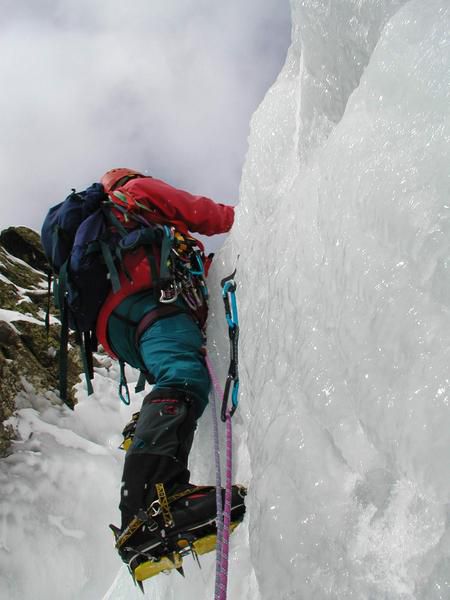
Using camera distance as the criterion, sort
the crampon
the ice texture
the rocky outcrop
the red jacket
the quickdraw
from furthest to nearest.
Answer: the rocky outcrop, the red jacket, the quickdraw, the crampon, the ice texture

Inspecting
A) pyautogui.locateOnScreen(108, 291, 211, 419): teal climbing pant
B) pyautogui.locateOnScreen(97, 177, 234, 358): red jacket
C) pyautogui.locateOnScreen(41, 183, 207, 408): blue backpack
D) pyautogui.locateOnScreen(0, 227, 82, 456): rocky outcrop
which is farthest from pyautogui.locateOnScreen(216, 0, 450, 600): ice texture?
pyautogui.locateOnScreen(0, 227, 82, 456): rocky outcrop

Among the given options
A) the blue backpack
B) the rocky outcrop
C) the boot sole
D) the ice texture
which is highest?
the rocky outcrop

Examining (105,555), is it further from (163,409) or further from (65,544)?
(163,409)

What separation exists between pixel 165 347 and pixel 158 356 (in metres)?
0.05

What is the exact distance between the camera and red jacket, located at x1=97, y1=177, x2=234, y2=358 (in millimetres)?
2801

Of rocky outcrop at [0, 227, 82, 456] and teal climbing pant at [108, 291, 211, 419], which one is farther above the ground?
rocky outcrop at [0, 227, 82, 456]

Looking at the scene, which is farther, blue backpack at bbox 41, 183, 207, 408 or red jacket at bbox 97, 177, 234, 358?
red jacket at bbox 97, 177, 234, 358

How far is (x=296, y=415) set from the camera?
1399mm

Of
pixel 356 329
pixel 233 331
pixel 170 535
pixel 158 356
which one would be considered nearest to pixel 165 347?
pixel 158 356

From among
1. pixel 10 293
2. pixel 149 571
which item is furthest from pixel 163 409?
pixel 10 293

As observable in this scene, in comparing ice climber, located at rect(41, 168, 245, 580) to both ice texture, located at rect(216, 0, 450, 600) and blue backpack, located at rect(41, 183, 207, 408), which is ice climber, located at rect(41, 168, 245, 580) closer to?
blue backpack, located at rect(41, 183, 207, 408)

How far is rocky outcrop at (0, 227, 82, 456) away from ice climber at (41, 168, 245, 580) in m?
2.14

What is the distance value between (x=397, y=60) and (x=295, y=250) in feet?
2.03

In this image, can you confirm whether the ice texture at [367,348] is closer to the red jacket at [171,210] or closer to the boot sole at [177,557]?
the boot sole at [177,557]
